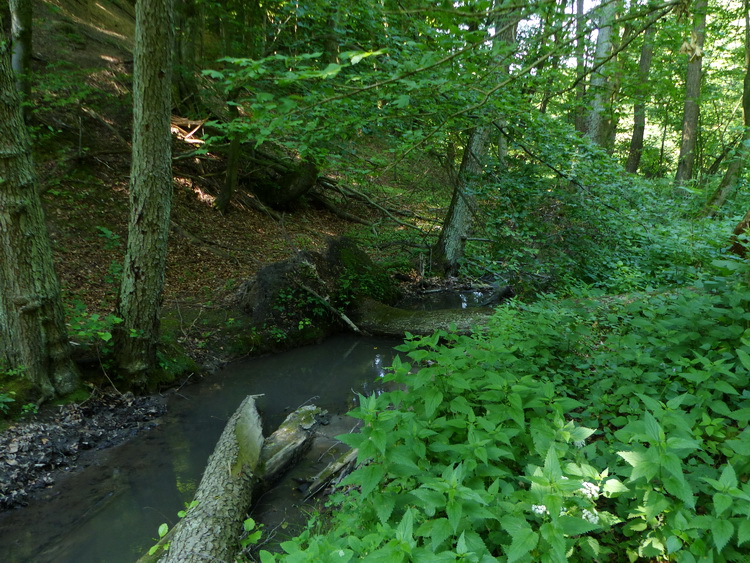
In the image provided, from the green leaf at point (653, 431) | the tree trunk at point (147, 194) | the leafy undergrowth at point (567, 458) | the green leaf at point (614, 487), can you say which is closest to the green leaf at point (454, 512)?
the leafy undergrowth at point (567, 458)

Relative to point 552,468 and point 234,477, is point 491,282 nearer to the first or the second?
point 234,477

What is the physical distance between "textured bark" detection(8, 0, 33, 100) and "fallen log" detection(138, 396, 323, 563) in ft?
26.6

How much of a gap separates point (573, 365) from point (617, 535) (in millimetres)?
1841

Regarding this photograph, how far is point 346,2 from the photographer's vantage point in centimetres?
601

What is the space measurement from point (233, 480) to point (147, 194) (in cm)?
374

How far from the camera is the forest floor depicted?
18.0 ft

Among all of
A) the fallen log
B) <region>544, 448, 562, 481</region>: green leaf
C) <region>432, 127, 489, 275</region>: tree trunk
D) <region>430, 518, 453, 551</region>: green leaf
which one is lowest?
the fallen log

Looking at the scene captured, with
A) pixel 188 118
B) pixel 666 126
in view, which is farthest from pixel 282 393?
pixel 666 126

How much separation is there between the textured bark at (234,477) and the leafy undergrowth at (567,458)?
0.95 metres

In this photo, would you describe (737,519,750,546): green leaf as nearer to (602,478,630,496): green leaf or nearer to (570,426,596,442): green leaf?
(602,478,630,496): green leaf

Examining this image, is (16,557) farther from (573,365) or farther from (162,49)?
(162,49)

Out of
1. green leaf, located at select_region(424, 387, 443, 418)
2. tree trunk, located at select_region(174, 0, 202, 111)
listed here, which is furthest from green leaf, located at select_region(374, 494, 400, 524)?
tree trunk, located at select_region(174, 0, 202, 111)

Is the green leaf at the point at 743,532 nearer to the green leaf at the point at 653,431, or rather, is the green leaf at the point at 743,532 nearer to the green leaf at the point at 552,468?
the green leaf at the point at 653,431

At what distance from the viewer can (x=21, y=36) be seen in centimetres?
876
